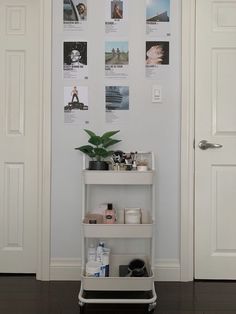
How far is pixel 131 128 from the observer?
2.69 m

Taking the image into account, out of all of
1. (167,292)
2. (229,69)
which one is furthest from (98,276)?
(229,69)

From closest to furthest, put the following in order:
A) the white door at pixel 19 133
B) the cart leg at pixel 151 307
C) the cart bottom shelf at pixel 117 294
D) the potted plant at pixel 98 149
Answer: the cart leg at pixel 151 307
the cart bottom shelf at pixel 117 294
the potted plant at pixel 98 149
the white door at pixel 19 133

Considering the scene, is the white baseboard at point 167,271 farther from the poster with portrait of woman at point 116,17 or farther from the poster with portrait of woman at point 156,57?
the poster with portrait of woman at point 116,17

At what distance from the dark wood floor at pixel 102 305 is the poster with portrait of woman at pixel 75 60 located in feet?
4.77

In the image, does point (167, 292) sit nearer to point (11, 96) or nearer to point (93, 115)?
point (93, 115)

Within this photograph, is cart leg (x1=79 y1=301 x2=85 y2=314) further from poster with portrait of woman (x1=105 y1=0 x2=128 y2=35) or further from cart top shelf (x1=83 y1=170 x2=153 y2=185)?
poster with portrait of woman (x1=105 y1=0 x2=128 y2=35)

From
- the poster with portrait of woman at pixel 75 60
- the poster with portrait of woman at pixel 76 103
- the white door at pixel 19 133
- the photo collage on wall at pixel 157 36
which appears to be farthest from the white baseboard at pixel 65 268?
the photo collage on wall at pixel 157 36

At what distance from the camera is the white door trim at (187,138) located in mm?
2656

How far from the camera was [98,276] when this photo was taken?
225 cm

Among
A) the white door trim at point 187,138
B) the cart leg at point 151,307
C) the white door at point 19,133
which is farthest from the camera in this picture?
the white door at point 19,133

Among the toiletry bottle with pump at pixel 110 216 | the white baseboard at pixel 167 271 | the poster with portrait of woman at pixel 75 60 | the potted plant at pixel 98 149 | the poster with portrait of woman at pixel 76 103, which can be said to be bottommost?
the white baseboard at pixel 167 271

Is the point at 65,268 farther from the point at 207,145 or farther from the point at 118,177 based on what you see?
the point at 207,145

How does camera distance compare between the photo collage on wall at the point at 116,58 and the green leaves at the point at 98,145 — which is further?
the photo collage on wall at the point at 116,58

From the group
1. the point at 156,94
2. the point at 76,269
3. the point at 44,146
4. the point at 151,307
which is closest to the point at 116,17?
the point at 156,94
